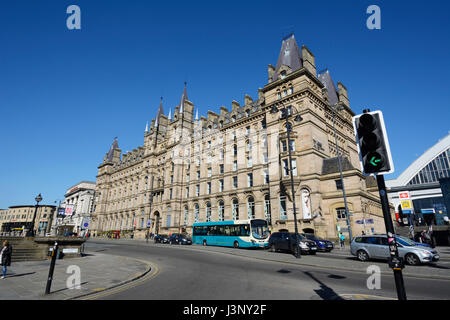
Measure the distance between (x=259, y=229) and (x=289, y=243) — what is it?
19.4 ft

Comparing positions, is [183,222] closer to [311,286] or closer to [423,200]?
[311,286]

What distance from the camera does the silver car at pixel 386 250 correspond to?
40.9 feet

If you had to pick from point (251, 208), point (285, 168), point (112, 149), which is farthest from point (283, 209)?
point (112, 149)

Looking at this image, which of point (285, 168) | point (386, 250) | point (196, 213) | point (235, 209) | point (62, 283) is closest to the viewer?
point (62, 283)

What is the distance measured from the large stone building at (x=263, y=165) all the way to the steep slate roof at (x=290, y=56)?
0.15 metres

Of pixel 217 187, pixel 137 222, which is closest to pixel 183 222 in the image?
pixel 217 187

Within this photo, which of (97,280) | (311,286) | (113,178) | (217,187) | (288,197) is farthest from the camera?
(113,178)

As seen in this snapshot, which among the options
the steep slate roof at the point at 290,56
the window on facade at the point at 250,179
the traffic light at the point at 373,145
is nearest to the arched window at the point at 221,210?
the window on facade at the point at 250,179

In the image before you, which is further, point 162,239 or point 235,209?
point 235,209

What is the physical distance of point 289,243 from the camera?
1917cm

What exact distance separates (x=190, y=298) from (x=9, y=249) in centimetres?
976

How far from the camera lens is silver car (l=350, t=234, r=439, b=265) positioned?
1246 cm

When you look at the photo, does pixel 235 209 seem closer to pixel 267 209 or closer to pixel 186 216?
pixel 267 209

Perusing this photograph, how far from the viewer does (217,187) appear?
41.7 metres
